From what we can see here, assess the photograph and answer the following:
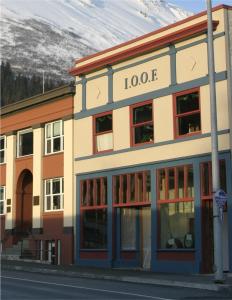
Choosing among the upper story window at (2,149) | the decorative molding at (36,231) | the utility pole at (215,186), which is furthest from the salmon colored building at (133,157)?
the utility pole at (215,186)

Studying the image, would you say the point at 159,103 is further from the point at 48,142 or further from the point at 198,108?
the point at 48,142

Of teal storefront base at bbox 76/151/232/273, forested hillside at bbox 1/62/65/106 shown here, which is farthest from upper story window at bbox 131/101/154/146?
forested hillside at bbox 1/62/65/106

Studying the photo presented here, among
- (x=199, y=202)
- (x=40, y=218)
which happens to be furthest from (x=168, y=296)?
(x=40, y=218)

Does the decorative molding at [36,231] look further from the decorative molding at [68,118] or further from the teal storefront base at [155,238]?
the decorative molding at [68,118]

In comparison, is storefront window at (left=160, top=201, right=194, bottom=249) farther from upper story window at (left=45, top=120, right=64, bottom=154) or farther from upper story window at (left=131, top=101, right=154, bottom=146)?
upper story window at (left=45, top=120, right=64, bottom=154)

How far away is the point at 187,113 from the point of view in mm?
26797

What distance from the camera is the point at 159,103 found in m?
28.1

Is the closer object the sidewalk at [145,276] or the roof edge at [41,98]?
the sidewalk at [145,276]

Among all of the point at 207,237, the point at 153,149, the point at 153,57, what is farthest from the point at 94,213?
the point at 153,57

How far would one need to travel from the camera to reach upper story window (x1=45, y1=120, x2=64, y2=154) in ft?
112

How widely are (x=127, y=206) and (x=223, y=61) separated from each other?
25.8 ft

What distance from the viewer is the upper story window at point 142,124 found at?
2861 centimetres

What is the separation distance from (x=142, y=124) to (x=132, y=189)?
113 inches

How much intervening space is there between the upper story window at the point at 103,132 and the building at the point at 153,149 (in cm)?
5
